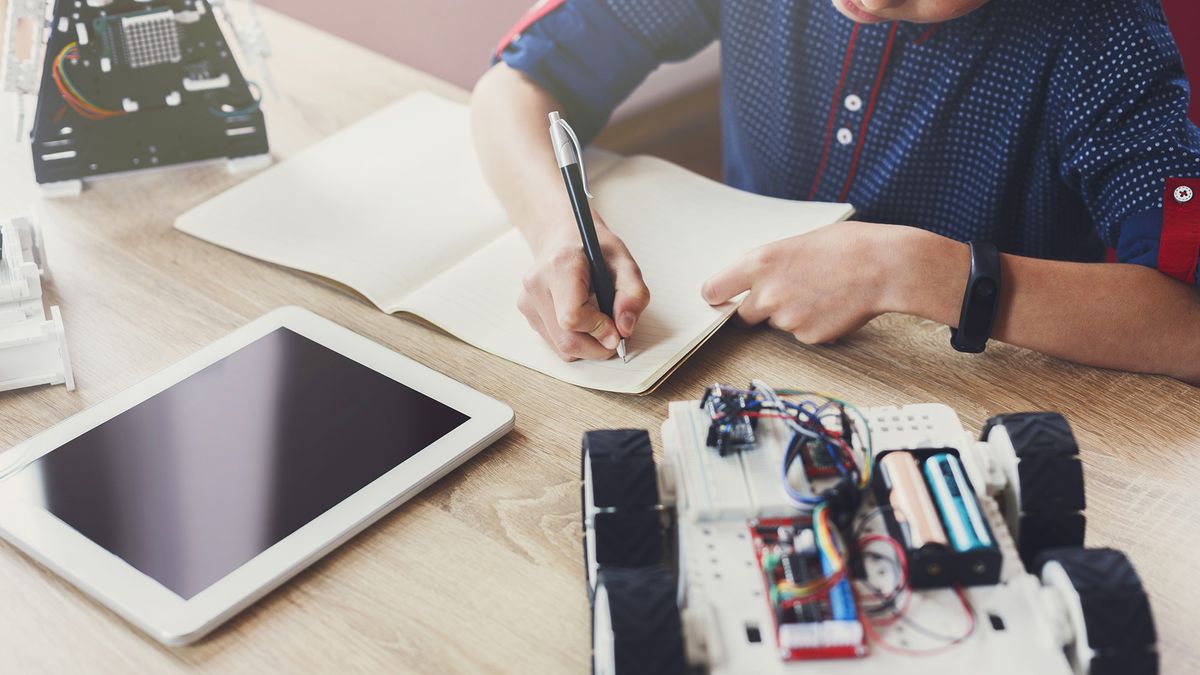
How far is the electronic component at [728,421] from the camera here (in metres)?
0.59

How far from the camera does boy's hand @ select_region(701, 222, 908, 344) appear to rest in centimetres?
83

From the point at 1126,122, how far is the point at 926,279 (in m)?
0.26

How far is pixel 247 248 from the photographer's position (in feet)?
3.17

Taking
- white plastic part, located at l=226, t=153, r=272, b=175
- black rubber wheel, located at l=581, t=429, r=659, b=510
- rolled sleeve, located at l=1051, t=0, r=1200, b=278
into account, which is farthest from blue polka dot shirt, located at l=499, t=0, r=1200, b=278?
black rubber wheel, located at l=581, t=429, r=659, b=510

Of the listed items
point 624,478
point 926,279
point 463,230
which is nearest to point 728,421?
point 624,478

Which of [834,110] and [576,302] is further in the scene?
[834,110]

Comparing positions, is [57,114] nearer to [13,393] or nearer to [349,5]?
[13,393]

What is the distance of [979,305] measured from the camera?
0.81 m

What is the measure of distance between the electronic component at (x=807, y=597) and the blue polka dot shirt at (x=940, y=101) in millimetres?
497

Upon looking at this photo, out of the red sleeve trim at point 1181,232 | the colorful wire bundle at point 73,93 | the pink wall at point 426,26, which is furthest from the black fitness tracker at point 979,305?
the pink wall at point 426,26

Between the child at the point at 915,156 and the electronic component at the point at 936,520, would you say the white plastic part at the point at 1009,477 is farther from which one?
the child at the point at 915,156

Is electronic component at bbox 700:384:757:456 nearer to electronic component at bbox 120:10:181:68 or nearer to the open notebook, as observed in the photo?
the open notebook

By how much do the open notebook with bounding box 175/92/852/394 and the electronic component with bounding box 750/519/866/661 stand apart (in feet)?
0.87

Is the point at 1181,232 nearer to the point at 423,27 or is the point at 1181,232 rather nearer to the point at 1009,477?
the point at 1009,477
